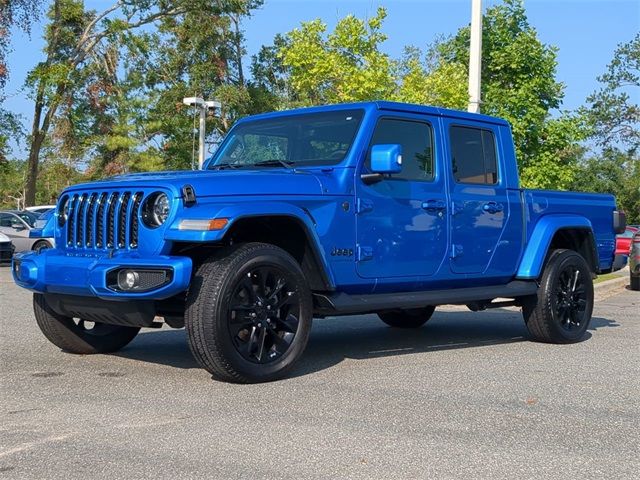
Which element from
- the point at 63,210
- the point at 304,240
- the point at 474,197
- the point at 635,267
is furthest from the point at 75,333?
the point at 635,267

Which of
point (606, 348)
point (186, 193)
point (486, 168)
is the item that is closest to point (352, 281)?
point (186, 193)

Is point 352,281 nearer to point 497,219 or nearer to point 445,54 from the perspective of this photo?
point 497,219

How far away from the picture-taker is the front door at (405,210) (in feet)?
21.7

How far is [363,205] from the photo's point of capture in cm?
655

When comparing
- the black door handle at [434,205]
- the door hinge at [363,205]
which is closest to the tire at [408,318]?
the black door handle at [434,205]

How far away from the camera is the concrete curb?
1605 cm

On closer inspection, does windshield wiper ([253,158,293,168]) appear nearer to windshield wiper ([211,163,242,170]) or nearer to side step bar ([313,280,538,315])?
windshield wiper ([211,163,242,170])

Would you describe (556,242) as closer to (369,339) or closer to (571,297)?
(571,297)

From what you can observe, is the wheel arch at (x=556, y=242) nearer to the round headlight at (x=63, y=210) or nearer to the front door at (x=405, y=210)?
the front door at (x=405, y=210)

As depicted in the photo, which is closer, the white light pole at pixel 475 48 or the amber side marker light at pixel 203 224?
the amber side marker light at pixel 203 224

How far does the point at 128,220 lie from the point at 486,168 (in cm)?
362

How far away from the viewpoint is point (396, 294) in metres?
6.86

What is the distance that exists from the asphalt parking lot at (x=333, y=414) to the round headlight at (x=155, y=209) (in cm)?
110

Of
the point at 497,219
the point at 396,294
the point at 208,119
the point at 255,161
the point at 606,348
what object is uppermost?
the point at 208,119
